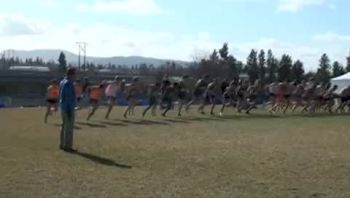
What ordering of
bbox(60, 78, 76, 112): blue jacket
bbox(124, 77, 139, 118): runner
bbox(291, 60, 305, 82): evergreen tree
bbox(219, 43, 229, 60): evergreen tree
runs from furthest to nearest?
bbox(219, 43, 229, 60): evergreen tree, bbox(291, 60, 305, 82): evergreen tree, bbox(124, 77, 139, 118): runner, bbox(60, 78, 76, 112): blue jacket

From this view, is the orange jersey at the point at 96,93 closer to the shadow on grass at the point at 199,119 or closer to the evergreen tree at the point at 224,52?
the shadow on grass at the point at 199,119

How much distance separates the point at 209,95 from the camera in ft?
113

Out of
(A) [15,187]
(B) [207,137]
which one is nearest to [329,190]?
(A) [15,187]

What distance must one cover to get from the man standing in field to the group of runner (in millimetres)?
12187

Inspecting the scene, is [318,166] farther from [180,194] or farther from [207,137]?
[207,137]

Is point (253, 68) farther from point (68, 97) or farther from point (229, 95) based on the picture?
point (68, 97)

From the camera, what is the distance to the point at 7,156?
15.8 metres

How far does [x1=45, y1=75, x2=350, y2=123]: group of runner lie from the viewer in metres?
31.8

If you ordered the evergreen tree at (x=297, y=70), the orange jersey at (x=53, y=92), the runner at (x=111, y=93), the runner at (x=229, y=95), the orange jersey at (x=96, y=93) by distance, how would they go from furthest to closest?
the evergreen tree at (x=297, y=70) → the runner at (x=229, y=95) → the runner at (x=111, y=93) → the orange jersey at (x=96, y=93) → the orange jersey at (x=53, y=92)

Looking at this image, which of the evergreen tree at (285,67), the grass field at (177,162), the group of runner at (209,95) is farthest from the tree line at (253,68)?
the grass field at (177,162)

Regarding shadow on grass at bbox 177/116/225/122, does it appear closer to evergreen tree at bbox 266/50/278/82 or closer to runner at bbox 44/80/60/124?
runner at bbox 44/80/60/124

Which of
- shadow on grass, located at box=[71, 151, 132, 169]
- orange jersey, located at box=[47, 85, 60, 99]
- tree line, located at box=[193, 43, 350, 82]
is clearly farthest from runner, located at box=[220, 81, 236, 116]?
tree line, located at box=[193, 43, 350, 82]

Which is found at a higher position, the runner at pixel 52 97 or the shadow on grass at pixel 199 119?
the runner at pixel 52 97

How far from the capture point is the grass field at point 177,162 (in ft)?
37.7
